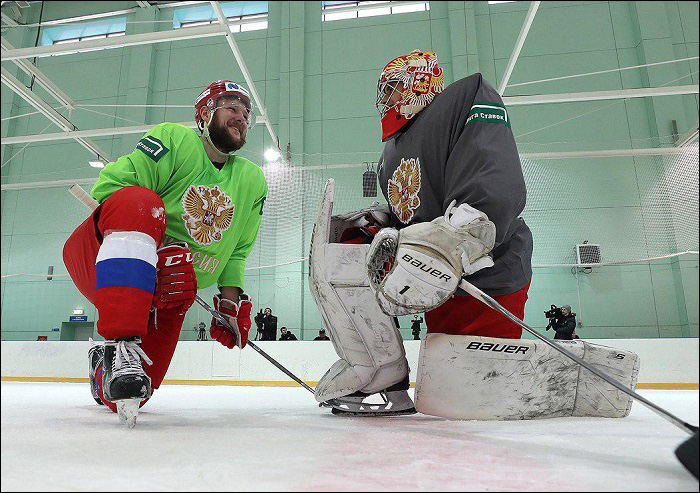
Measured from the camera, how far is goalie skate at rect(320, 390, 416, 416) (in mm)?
1193

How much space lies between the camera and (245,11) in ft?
25.2

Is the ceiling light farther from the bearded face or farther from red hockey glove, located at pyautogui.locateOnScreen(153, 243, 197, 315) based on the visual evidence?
red hockey glove, located at pyautogui.locateOnScreen(153, 243, 197, 315)

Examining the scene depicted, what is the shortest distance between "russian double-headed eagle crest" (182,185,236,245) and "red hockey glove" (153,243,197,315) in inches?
11.8

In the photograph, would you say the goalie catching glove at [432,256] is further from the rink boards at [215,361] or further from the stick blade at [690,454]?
the rink boards at [215,361]

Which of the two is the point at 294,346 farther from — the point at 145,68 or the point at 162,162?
the point at 145,68

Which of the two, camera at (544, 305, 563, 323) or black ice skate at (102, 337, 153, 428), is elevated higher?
camera at (544, 305, 563, 323)

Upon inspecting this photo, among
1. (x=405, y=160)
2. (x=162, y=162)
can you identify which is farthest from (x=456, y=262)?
(x=162, y=162)

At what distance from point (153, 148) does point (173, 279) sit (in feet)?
1.36

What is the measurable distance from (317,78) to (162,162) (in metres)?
6.50

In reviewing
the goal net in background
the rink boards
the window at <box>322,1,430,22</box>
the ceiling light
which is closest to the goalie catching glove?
A: the rink boards

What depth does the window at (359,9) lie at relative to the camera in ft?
23.7

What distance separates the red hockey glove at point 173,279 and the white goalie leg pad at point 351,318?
30cm

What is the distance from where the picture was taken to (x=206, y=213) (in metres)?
1.42

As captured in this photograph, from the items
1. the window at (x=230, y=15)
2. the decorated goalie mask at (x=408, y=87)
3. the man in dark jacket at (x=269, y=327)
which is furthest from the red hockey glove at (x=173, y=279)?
the window at (x=230, y=15)
